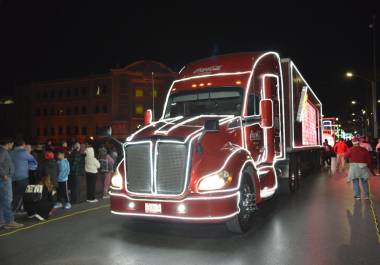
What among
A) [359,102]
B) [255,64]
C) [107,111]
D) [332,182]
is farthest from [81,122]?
[255,64]

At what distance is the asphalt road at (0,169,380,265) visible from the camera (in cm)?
657

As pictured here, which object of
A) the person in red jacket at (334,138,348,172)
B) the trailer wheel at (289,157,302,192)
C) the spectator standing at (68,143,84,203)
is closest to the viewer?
the spectator standing at (68,143,84,203)

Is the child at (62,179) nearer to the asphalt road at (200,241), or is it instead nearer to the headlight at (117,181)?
the asphalt road at (200,241)

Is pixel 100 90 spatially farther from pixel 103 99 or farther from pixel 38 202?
pixel 38 202

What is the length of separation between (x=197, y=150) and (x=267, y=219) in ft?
9.74

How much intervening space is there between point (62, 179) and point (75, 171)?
793mm

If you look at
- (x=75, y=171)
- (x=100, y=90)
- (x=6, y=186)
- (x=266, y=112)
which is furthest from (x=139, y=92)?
(x=266, y=112)

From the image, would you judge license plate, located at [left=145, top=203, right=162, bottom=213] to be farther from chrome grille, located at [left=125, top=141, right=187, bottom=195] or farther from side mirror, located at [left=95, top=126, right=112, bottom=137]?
side mirror, located at [left=95, top=126, right=112, bottom=137]

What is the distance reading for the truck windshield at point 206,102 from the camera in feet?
30.6

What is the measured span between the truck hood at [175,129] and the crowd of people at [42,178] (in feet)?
9.41

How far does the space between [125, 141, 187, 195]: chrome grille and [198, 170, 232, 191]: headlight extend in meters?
0.32

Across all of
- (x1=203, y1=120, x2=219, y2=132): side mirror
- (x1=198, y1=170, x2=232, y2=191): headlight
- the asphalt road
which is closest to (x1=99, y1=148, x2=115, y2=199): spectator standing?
the asphalt road

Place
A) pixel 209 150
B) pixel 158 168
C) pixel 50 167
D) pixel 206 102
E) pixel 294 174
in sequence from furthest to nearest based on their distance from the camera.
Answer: pixel 294 174
pixel 50 167
pixel 206 102
pixel 209 150
pixel 158 168

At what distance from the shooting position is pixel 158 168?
7617mm
